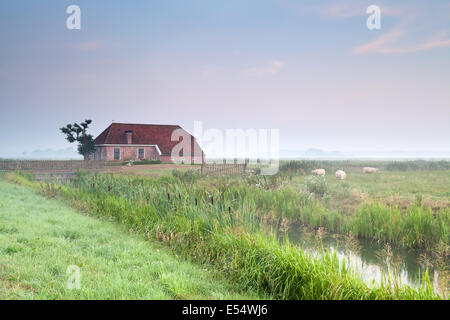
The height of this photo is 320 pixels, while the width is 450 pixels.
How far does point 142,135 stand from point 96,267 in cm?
3333

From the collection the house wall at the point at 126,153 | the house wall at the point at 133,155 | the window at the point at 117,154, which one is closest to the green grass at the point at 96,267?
the house wall at the point at 133,155

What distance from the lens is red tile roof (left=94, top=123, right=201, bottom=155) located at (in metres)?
36.2

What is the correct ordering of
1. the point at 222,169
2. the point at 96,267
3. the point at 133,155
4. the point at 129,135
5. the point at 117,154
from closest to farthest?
the point at 96,267 < the point at 222,169 < the point at 117,154 < the point at 133,155 < the point at 129,135

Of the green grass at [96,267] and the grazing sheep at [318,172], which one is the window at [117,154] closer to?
the grazing sheep at [318,172]

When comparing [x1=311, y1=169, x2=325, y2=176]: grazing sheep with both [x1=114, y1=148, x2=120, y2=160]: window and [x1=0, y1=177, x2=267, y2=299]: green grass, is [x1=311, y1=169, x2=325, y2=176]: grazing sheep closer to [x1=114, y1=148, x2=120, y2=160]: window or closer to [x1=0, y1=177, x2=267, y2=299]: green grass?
[x1=0, y1=177, x2=267, y2=299]: green grass

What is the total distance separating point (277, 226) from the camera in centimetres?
986

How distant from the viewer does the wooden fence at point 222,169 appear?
66.5 ft

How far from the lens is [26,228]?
7.96 metres

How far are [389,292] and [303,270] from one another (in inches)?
43.6

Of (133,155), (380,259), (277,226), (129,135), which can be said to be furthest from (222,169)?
(129,135)

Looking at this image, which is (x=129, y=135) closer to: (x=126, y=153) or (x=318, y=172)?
(x=126, y=153)

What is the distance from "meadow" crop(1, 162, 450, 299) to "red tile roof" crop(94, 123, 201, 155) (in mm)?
20545
